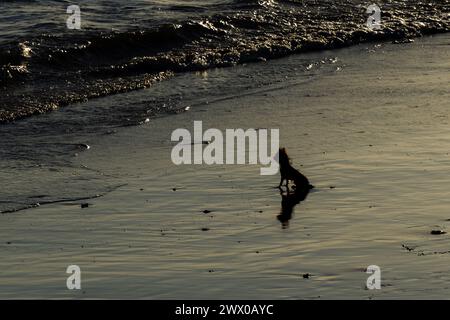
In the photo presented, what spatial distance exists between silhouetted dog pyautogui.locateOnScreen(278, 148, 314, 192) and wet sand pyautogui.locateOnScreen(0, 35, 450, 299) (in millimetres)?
121

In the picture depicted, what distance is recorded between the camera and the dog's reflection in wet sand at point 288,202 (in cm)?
909

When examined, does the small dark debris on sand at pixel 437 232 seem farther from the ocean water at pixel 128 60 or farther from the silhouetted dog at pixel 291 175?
the ocean water at pixel 128 60

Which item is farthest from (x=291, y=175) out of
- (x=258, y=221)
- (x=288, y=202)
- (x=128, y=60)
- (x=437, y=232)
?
(x=128, y=60)

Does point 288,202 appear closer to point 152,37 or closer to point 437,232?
point 437,232

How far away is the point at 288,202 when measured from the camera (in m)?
9.63

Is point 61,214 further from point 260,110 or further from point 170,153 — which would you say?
point 260,110

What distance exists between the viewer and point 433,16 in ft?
73.3

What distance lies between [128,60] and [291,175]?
8.71 m

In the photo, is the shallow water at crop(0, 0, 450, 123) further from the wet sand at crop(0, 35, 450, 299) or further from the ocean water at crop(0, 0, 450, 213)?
the wet sand at crop(0, 35, 450, 299)

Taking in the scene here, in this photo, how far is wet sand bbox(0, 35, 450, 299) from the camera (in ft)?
24.5

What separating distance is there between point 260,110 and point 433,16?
963 cm

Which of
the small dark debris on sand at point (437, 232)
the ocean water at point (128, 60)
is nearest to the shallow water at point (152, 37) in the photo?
the ocean water at point (128, 60)

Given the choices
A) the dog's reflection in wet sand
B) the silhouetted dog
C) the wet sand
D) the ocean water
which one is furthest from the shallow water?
the dog's reflection in wet sand

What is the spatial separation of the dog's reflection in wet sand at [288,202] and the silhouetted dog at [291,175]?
5cm
